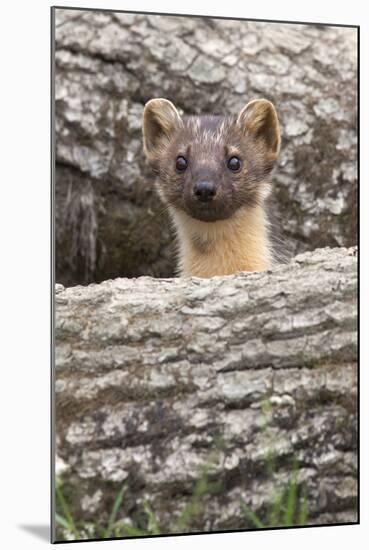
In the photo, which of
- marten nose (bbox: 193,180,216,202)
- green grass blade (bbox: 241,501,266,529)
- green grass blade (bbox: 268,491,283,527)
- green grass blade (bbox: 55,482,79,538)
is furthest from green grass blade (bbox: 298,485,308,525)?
marten nose (bbox: 193,180,216,202)

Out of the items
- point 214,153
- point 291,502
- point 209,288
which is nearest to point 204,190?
point 214,153

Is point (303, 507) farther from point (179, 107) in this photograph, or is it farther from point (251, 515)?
point (179, 107)

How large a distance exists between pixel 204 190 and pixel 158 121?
598 mm

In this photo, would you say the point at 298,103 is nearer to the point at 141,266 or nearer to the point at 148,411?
the point at 141,266

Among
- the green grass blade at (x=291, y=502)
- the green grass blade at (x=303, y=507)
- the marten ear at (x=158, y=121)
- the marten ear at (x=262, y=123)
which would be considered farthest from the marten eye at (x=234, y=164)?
the green grass blade at (x=303, y=507)

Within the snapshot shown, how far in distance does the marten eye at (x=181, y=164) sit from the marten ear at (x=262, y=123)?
39 cm

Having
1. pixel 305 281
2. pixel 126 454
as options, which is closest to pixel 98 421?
pixel 126 454

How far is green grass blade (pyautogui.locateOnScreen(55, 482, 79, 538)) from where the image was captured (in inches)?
235

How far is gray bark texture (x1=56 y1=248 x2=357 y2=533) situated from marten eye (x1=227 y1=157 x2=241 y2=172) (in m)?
0.60

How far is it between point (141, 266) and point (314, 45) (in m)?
1.86

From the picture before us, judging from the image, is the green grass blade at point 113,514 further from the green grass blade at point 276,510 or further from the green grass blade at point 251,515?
the green grass blade at point 276,510

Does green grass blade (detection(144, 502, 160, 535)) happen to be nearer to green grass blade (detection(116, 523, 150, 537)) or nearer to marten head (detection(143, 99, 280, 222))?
green grass blade (detection(116, 523, 150, 537))

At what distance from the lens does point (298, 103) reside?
24.7ft

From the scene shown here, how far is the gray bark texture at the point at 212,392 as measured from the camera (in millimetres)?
6090
